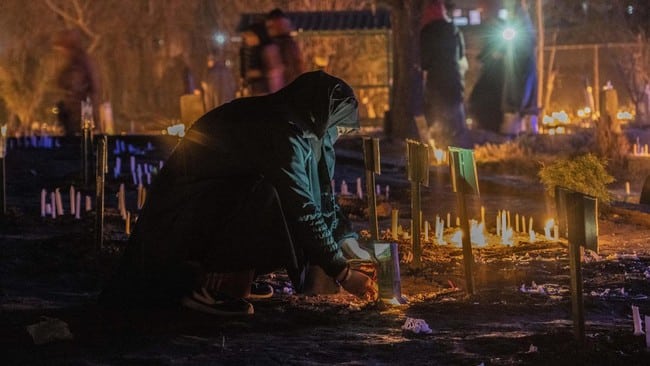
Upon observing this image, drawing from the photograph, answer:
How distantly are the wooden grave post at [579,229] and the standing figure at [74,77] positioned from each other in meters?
16.7

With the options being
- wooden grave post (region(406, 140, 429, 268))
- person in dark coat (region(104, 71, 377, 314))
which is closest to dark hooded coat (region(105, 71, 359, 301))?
person in dark coat (region(104, 71, 377, 314))

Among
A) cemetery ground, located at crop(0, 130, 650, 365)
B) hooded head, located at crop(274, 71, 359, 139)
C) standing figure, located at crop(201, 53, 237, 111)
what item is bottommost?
cemetery ground, located at crop(0, 130, 650, 365)

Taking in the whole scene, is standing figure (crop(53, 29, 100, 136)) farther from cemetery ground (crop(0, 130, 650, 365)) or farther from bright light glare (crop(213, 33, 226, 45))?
bright light glare (crop(213, 33, 226, 45))

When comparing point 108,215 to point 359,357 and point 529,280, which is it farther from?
point 359,357

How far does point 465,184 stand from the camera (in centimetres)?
655

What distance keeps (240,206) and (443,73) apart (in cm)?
1361

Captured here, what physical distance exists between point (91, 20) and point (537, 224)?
90.9ft

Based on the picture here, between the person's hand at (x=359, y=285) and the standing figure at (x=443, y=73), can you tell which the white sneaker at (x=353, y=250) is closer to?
the person's hand at (x=359, y=285)

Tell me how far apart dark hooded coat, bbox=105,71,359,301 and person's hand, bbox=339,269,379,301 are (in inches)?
7.1

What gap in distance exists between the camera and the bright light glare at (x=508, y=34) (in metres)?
22.3

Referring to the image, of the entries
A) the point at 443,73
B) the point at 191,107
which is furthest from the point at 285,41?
the point at 191,107

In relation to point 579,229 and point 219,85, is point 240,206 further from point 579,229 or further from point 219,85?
point 219,85

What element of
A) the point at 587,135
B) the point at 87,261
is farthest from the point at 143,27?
the point at 87,261

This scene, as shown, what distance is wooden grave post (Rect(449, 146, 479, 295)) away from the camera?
6480 mm
